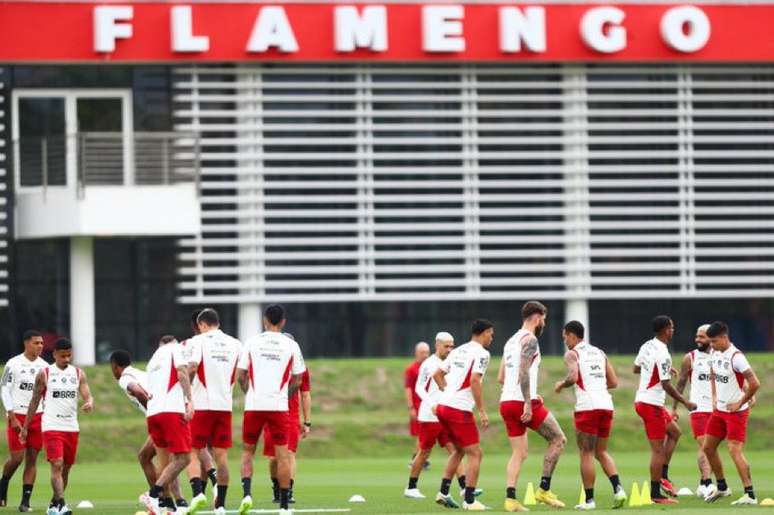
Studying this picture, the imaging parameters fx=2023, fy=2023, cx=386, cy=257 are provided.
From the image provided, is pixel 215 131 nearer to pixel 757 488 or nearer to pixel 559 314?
pixel 559 314

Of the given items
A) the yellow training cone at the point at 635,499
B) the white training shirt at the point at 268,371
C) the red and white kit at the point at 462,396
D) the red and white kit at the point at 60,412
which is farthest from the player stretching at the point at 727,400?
the red and white kit at the point at 60,412

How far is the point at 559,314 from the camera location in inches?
1743

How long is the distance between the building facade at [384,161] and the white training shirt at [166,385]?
19134mm

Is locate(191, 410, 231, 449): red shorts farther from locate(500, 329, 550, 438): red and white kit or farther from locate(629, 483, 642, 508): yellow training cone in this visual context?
locate(629, 483, 642, 508): yellow training cone

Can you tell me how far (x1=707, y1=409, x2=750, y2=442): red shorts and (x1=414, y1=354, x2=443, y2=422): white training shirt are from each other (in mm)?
3303

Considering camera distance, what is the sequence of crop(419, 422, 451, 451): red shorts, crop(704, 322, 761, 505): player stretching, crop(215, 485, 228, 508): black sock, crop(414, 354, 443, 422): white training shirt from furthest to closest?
crop(414, 354, 443, 422): white training shirt, crop(419, 422, 451, 451): red shorts, crop(704, 322, 761, 505): player stretching, crop(215, 485, 228, 508): black sock

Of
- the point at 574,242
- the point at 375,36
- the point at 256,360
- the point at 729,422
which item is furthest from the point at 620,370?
the point at 256,360

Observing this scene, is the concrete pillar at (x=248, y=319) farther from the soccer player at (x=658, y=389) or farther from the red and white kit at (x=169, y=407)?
the red and white kit at (x=169, y=407)

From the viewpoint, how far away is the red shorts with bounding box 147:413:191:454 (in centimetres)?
2125

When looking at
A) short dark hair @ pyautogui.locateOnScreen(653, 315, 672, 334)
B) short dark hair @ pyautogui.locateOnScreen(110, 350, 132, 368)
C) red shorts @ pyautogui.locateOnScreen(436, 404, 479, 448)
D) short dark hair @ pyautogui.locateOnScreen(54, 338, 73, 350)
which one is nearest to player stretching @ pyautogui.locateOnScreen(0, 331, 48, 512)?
short dark hair @ pyautogui.locateOnScreen(54, 338, 73, 350)

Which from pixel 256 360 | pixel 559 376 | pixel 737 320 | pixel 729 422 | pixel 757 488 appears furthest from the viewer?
pixel 737 320

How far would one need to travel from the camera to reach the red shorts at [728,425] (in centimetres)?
2369

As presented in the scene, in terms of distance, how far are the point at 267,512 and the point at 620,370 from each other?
18.3 metres

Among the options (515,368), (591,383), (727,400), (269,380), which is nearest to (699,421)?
(727,400)
